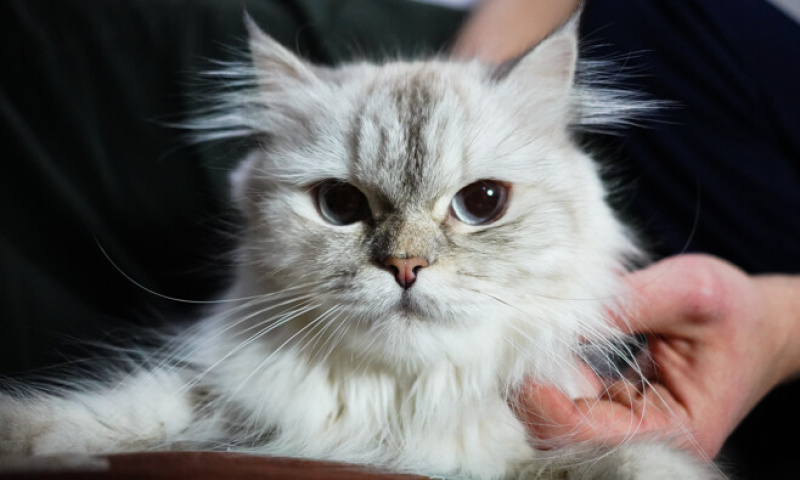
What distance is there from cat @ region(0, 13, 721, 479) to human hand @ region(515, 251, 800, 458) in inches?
1.9

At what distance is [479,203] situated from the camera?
106 cm

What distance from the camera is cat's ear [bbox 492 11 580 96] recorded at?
112 centimetres

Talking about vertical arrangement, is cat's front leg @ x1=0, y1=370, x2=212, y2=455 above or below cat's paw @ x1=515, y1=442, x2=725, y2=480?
above

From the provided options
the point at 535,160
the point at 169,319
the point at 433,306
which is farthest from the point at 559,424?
the point at 169,319

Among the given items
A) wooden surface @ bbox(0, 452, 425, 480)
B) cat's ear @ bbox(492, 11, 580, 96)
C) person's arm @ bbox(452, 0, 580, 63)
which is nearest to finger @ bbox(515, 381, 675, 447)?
wooden surface @ bbox(0, 452, 425, 480)

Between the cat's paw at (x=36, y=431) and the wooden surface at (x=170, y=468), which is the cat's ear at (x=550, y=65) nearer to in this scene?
the wooden surface at (x=170, y=468)

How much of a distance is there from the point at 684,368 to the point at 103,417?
1109mm

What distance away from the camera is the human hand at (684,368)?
108 centimetres

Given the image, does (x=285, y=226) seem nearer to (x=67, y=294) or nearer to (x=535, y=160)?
(x=535, y=160)

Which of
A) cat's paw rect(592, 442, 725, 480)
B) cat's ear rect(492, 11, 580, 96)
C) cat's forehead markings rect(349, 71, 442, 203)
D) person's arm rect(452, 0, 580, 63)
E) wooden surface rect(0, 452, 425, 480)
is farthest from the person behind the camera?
person's arm rect(452, 0, 580, 63)

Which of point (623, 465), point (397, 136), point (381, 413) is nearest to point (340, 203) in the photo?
point (397, 136)

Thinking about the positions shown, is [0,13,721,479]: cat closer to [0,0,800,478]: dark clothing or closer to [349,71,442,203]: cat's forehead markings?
[349,71,442,203]: cat's forehead markings

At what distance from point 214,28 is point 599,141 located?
1.09 m

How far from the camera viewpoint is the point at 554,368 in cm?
111
